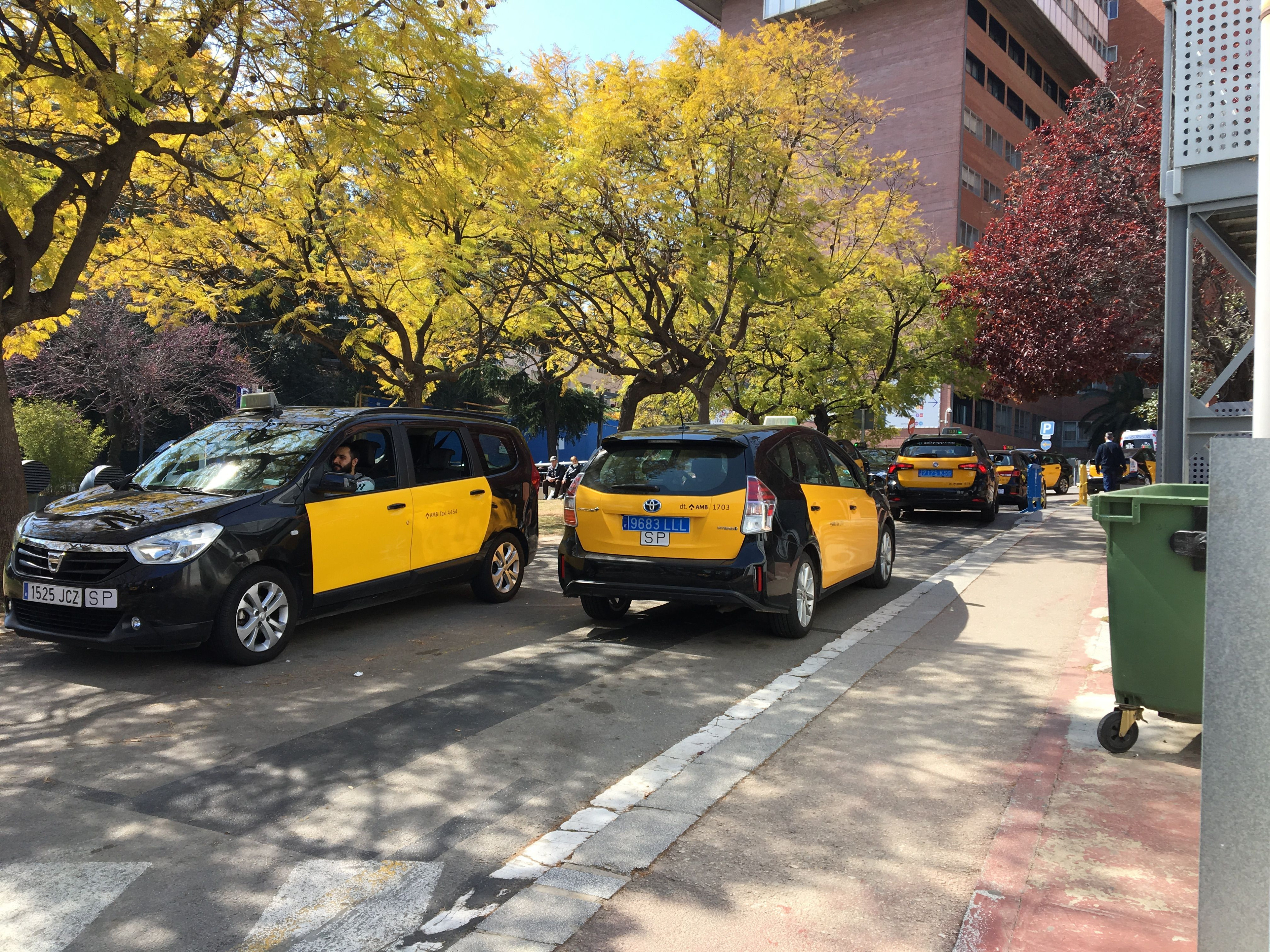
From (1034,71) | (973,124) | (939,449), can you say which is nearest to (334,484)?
(939,449)

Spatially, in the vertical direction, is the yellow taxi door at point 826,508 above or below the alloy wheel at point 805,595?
above

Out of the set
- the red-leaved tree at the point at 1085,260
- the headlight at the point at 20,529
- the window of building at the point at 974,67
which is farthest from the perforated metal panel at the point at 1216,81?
the window of building at the point at 974,67

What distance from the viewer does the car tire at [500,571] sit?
8930 mm

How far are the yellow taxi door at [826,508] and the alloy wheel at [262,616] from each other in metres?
4.05

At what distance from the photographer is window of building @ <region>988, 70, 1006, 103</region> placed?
45938 mm

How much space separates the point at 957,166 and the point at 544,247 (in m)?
32.5

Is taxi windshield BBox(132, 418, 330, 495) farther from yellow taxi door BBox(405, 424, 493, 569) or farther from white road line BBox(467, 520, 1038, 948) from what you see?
white road line BBox(467, 520, 1038, 948)

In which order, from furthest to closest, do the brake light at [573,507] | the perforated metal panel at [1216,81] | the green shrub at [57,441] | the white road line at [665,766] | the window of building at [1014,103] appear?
the window of building at [1014,103] < the green shrub at [57,441] < the brake light at [573,507] < the perforated metal panel at [1216,81] < the white road line at [665,766]

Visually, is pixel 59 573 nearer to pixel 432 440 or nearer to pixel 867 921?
pixel 432 440

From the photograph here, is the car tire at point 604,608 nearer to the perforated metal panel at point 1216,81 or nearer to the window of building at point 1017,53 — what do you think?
the perforated metal panel at point 1216,81

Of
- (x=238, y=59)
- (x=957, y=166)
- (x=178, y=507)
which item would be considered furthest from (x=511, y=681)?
(x=957, y=166)

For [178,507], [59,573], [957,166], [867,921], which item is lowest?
[867,921]

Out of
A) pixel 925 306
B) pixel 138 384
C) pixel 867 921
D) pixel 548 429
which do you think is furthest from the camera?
pixel 548 429

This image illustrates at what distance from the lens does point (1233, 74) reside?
6.92 meters
